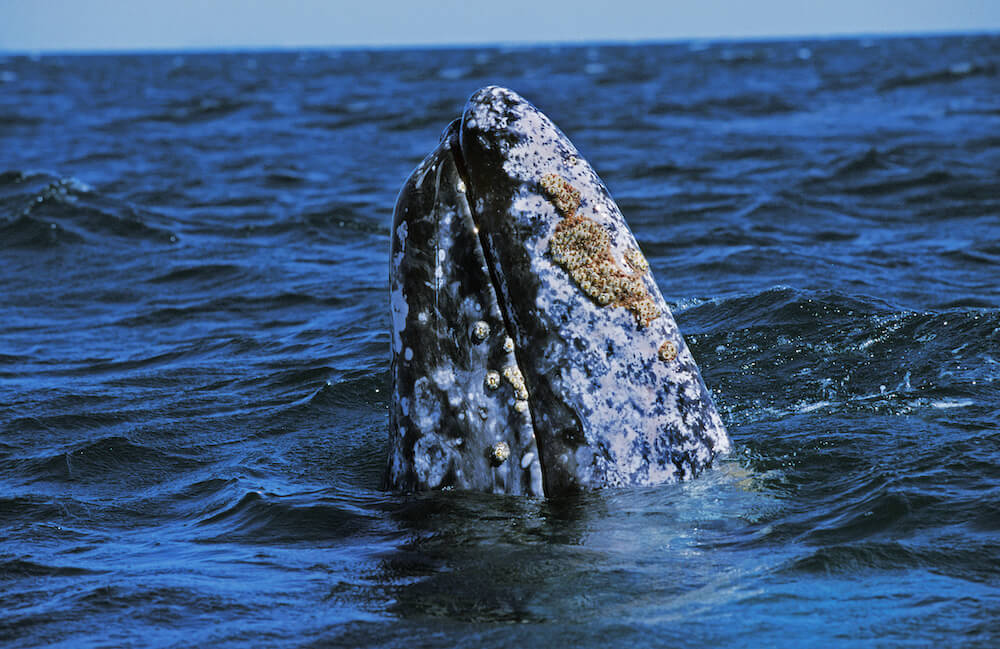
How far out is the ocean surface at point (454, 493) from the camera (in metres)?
3.87

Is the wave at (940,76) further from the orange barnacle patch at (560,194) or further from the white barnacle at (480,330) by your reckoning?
the white barnacle at (480,330)

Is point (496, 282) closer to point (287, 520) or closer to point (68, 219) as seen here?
point (287, 520)

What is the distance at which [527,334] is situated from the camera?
4.81m

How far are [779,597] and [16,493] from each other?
3515 millimetres

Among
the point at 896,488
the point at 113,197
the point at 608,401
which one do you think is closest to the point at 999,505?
the point at 896,488

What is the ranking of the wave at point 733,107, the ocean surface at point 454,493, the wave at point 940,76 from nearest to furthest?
the ocean surface at point 454,493 → the wave at point 733,107 → the wave at point 940,76

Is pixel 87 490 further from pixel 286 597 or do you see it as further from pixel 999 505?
pixel 999 505

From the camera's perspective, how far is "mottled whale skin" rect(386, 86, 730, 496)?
4.76m

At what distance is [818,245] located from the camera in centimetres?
1128

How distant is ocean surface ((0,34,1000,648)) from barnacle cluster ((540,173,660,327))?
0.71 m

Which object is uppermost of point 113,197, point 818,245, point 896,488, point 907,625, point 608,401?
point 113,197

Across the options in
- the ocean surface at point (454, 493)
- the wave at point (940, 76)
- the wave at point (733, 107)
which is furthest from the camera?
the wave at point (940, 76)

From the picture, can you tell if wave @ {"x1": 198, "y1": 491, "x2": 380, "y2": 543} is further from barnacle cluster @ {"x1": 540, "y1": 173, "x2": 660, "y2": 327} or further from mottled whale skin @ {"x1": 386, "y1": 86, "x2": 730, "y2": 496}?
barnacle cluster @ {"x1": 540, "y1": 173, "x2": 660, "y2": 327}

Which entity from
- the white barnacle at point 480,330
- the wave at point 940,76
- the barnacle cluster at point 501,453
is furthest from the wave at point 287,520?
the wave at point 940,76
